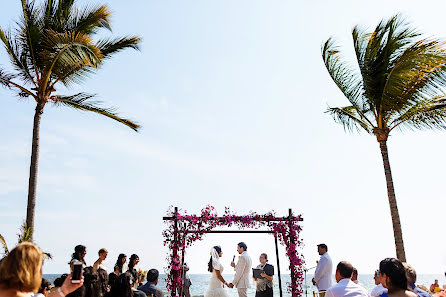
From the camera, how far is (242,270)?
12.6 metres

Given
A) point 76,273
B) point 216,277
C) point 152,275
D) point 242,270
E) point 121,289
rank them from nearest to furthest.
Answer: point 76,273 → point 121,289 → point 152,275 → point 242,270 → point 216,277

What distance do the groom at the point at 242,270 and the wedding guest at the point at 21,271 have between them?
32.1 feet

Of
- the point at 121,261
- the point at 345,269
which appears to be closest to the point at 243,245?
the point at 121,261

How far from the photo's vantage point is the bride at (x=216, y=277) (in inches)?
496

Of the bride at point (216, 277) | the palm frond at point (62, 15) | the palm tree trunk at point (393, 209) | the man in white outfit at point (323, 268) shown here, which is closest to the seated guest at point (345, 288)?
the man in white outfit at point (323, 268)

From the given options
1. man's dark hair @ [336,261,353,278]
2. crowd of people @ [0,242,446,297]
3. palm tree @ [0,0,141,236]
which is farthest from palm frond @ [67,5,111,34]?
man's dark hair @ [336,261,353,278]

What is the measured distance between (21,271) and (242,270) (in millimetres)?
10042

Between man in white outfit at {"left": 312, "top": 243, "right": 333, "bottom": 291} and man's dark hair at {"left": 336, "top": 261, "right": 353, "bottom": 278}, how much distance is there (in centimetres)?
444

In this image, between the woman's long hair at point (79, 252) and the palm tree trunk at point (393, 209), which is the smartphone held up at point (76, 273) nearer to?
the woman's long hair at point (79, 252)

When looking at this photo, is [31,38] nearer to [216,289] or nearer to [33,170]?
[33,170]

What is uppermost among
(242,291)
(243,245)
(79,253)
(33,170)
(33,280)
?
(33,170)

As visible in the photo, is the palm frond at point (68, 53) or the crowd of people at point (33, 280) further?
the palm frond at point (68, 53)

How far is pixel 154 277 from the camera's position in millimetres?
7469

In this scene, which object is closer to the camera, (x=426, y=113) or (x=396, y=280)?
(x=396, y=280)
